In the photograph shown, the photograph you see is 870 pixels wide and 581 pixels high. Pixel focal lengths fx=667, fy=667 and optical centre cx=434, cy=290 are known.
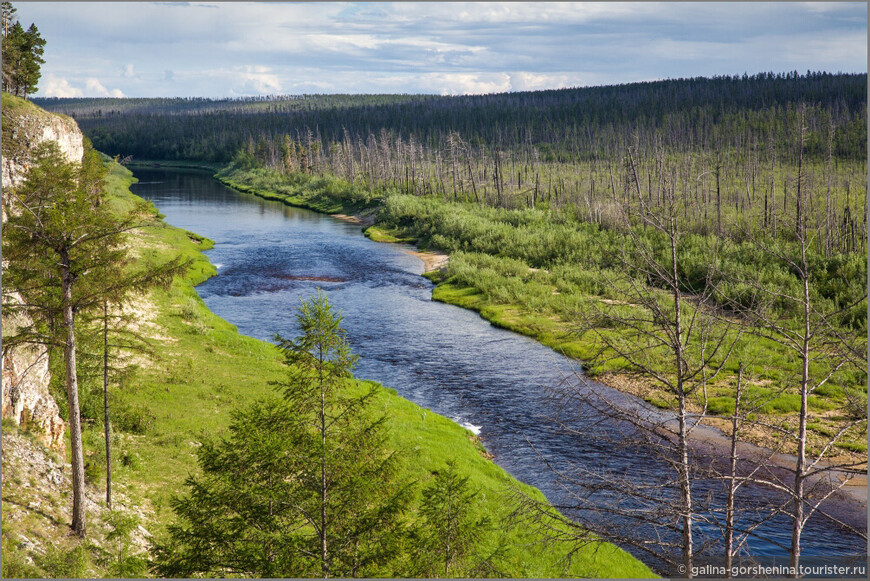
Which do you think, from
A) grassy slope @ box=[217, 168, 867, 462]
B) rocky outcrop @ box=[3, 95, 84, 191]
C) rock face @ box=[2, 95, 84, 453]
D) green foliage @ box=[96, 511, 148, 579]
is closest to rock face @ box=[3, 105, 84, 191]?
rocky outcrop @ box=[3, 95, 84, 191]

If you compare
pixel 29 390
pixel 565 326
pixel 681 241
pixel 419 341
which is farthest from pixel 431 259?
pixel 29 390

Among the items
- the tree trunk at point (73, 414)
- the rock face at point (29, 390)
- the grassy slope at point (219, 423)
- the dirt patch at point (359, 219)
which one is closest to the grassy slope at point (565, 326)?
the dirt patch at point (359, 219)

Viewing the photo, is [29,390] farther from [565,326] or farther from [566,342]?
[566,342]

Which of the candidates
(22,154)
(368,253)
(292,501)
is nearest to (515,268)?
(368,253)

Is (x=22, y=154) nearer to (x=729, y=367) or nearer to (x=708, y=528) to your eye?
(x=708, y=528)

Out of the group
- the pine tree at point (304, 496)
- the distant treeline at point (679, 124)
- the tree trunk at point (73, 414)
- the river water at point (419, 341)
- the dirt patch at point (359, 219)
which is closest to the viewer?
the pine tree at point (304, 496)

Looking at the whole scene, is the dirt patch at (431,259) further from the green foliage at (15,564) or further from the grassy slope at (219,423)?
the green foliage at (15,564)

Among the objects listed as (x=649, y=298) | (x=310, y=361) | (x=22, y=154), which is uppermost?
(x=22, y=154)
